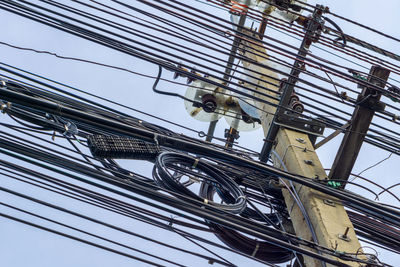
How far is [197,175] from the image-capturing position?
5098 mm

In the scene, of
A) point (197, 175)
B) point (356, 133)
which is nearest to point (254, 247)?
point (197, 175)

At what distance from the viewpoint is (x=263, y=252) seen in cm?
517

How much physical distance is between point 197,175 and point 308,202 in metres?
1.01

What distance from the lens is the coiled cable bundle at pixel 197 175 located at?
13.9 feet

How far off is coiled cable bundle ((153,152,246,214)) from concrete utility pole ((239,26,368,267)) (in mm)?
486

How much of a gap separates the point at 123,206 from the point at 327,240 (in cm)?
142

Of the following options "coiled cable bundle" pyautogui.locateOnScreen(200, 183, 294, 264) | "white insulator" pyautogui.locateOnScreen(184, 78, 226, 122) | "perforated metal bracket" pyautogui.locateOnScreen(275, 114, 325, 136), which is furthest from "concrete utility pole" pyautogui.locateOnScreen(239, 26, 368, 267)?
"white insulator" pyautogui.locateOnScreen(184, 78, 226, 122)

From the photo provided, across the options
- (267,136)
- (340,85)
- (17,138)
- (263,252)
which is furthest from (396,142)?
(17,138)

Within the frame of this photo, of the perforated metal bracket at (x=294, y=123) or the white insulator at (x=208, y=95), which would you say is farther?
the white insulator at (x=208, y=95)

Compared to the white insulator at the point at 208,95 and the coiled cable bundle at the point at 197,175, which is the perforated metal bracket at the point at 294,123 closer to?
the coiled cable bundle at the point at 197,175

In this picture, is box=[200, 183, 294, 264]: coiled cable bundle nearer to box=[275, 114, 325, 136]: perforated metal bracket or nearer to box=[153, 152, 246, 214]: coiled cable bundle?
box=[153, 152, 246, 214]: coiled cable bundle

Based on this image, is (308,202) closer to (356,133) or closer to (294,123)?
(356,133)

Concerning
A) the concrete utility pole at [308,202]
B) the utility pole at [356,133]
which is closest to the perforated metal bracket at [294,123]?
the concrete utility pole at [308,202]

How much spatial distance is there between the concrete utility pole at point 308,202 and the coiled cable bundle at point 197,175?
1.59 ft
